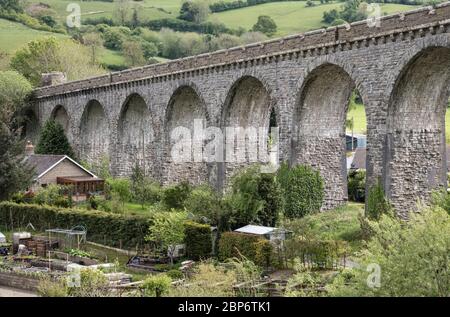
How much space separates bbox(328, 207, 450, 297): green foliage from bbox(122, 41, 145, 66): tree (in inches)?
3597

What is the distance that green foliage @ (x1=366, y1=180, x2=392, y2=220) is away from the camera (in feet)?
104

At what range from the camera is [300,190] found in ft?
125

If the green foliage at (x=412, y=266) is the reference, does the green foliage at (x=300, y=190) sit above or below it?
above

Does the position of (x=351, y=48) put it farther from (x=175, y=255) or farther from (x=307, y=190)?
(x=175, y=255)

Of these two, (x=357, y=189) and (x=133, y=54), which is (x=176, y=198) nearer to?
(x=357, y=189)

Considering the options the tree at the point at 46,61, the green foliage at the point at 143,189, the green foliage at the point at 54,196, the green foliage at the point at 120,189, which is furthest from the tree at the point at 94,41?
the green foliage at the point at 54,196

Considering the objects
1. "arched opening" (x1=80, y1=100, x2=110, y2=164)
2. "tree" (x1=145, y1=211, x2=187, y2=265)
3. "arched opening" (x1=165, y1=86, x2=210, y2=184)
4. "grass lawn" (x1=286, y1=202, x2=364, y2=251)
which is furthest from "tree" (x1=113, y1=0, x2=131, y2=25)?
"tree" (x1=145, y1=211, x2=187, y2=265)

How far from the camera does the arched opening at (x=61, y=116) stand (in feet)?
220

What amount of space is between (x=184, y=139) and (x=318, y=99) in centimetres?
1416

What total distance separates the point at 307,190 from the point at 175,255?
9.01 metres

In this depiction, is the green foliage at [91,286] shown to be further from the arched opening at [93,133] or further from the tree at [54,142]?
the tree at [54,142]

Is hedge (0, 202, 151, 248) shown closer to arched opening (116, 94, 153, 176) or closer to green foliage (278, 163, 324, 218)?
green foliage (278, 163, 324, 218)

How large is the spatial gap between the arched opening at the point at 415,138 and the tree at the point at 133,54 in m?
79.6
